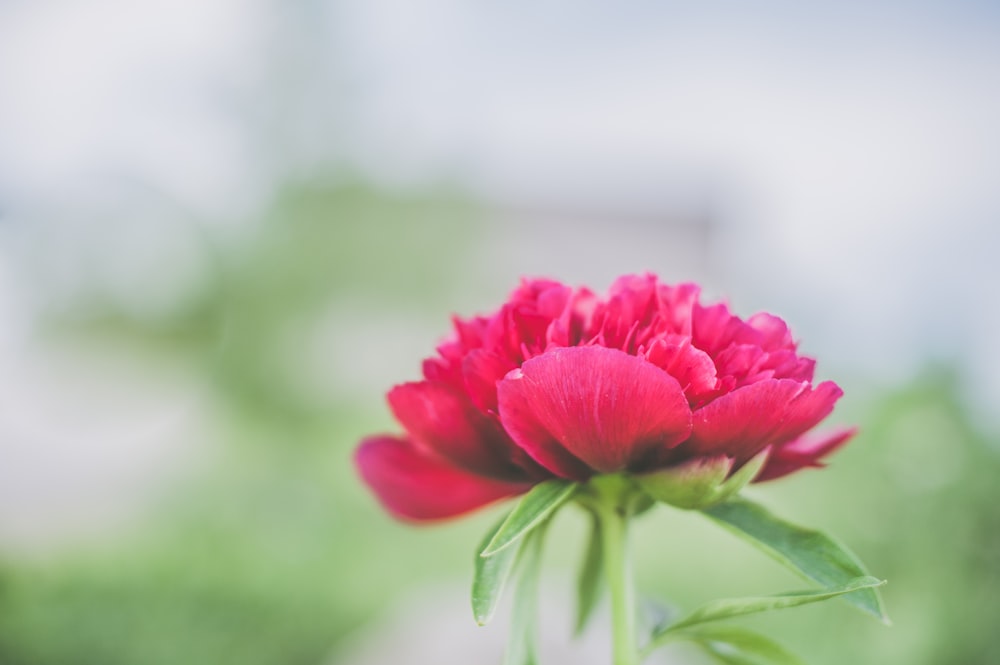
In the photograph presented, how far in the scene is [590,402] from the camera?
43cm

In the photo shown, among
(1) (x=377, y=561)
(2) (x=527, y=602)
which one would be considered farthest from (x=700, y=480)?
(1) (x=377, y=561)

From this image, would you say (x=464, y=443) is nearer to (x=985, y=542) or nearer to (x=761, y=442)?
(x=761, y=442)

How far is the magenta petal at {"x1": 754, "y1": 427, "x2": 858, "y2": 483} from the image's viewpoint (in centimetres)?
50

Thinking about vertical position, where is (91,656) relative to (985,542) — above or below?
above

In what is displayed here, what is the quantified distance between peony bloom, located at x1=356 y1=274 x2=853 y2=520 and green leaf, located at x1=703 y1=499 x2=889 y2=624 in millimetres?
30

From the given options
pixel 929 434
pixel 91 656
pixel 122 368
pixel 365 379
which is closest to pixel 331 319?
pixel 365 379

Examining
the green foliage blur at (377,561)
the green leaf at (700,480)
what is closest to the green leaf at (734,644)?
the green leaf at (700,480)

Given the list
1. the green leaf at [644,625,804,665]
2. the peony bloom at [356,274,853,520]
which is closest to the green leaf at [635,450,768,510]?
the peony bloom at [356,274,853,520]

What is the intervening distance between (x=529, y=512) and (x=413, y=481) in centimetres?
16

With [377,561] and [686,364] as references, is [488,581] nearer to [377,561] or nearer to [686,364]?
[686,364]

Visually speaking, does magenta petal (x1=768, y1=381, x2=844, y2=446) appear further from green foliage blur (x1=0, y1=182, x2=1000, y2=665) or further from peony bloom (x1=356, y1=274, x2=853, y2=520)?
green foliage blur (x1=0, y1=182, x2=1000, y2=665)

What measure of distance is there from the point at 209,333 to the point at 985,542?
772 cm

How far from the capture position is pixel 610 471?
47 cm

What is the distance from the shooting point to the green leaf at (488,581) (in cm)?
42
